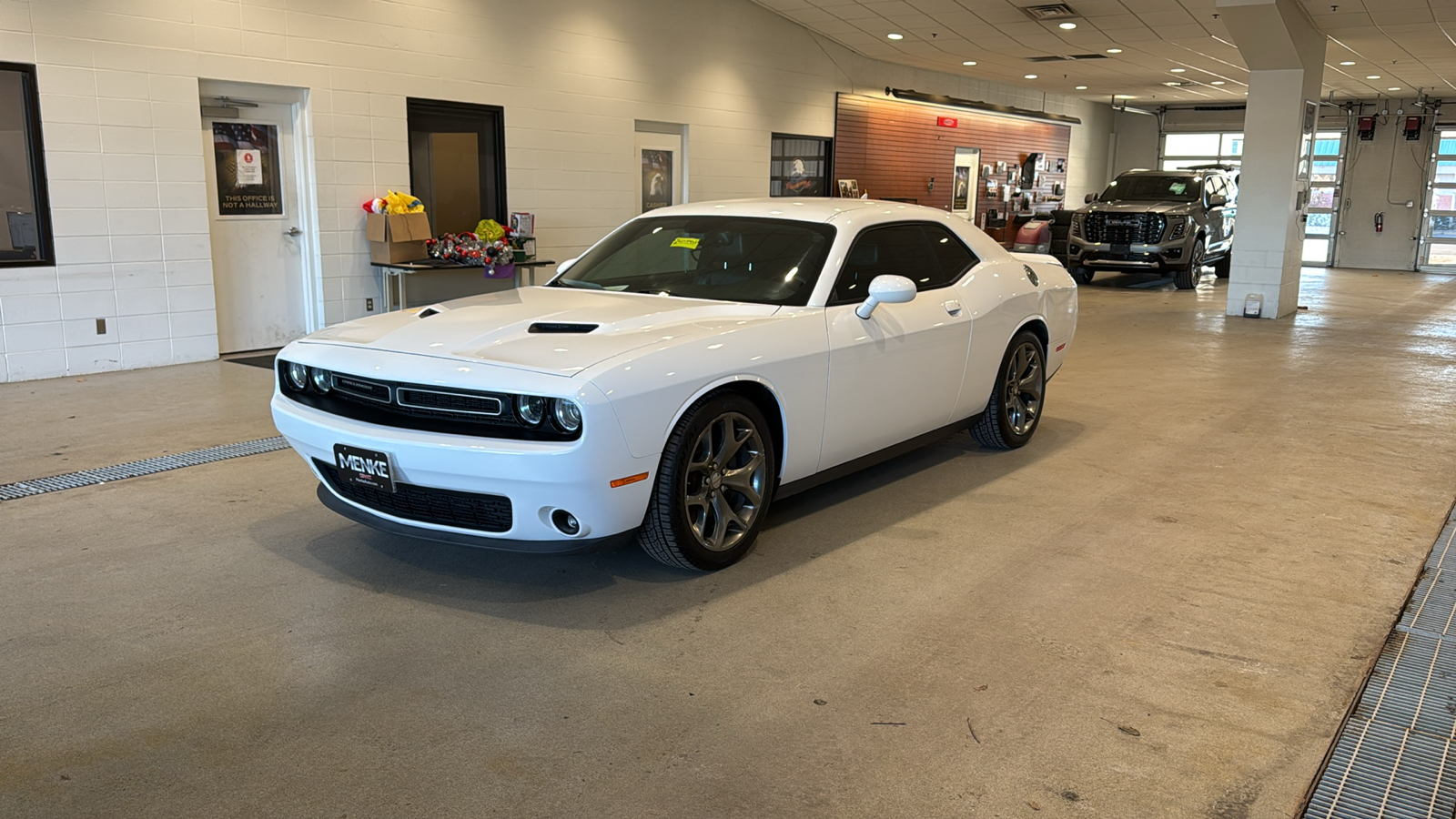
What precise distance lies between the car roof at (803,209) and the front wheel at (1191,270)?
38.0 feet

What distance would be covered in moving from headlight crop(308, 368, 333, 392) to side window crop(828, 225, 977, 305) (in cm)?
184

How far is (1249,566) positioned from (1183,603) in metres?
0.53

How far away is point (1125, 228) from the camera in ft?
49.9

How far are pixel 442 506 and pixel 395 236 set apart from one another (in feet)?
19.4

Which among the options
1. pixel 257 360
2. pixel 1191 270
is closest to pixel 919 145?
pixel 1191 270

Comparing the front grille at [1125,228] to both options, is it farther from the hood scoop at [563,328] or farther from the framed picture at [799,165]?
the hood scoop at [563,328]

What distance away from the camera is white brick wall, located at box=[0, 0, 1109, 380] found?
725 centimetres

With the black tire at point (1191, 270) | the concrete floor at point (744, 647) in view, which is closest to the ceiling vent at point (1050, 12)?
the black tire at point (1191, 270)

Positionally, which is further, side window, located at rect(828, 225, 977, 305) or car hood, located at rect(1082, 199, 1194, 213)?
car hood, located at rect(1082, 199, 1194, 213)

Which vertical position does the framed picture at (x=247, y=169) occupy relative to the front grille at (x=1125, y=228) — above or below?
above

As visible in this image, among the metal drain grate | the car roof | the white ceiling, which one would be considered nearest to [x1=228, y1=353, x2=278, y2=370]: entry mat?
the metal drain grate

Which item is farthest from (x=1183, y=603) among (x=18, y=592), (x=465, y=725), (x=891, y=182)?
(x=891, y=182)

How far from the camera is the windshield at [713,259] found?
4199 millimetres

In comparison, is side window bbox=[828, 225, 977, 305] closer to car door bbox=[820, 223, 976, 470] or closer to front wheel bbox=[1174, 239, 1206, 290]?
car door bbox=[820, 223, 976, 470]
